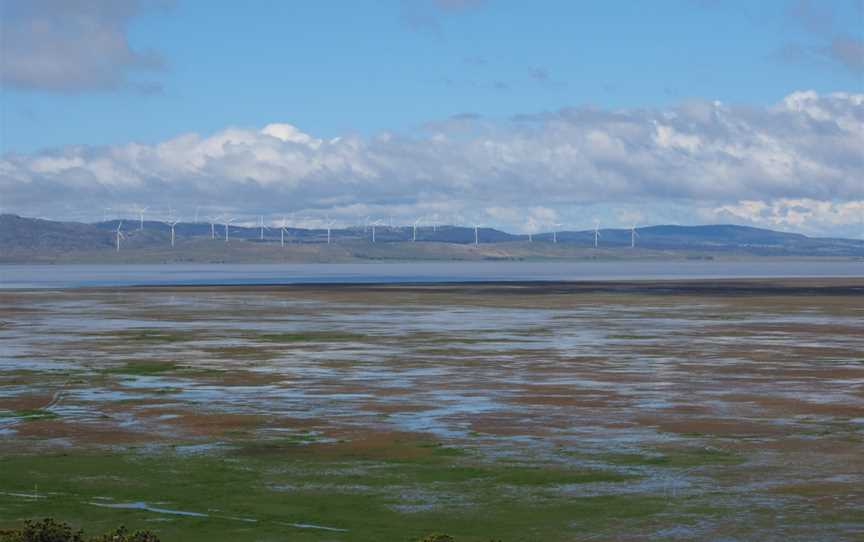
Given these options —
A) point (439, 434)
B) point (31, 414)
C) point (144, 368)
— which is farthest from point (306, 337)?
point (439, 434)

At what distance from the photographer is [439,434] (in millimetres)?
26484

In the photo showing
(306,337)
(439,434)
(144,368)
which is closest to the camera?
(439,434)

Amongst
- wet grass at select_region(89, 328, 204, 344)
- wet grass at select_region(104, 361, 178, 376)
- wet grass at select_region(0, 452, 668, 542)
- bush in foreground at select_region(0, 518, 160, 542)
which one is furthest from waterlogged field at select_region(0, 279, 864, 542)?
bush in foreground at select_region(0, 518, 160, 542)

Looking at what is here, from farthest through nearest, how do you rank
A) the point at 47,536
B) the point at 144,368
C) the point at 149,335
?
the point at 149,335
the point at 144,368
the point at 47,536

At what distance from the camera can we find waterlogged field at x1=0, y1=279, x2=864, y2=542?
18797 millimetres

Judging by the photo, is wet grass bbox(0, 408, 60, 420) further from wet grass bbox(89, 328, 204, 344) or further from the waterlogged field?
wet grass bbox(89, 328, 204, 344)

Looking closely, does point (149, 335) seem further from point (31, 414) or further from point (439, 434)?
point (439, 434)

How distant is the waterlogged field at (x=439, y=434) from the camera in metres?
18.8

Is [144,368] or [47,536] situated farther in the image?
[144,368]

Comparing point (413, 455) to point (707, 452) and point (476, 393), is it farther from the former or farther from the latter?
point (476, 393)

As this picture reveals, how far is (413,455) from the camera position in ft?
78.5

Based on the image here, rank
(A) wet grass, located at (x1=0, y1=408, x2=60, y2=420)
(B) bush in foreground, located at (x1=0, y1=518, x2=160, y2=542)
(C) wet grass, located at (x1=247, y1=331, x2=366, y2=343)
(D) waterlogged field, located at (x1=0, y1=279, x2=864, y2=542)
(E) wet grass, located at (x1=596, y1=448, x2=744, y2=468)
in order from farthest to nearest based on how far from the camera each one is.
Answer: (C) wet grass, located at (x1=247, y1=331, x2=366, y2=343) < (A) wet grass, located at (x1=0, y1=408, x2=60, y2=420) < (E) wet grass, located at (x1=596, y1=448, x2=744, y2=468) < (D) waterlogged field, located at (x1=0, y1=279, x2=864, y2=542) < (B) bush in foreground, located at (x1=0, y1=518, x2=160, y2=542)

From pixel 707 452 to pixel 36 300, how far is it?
8203cm

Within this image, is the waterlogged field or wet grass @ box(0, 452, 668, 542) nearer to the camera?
wet grass @ box(0, 452, 668, 542)
